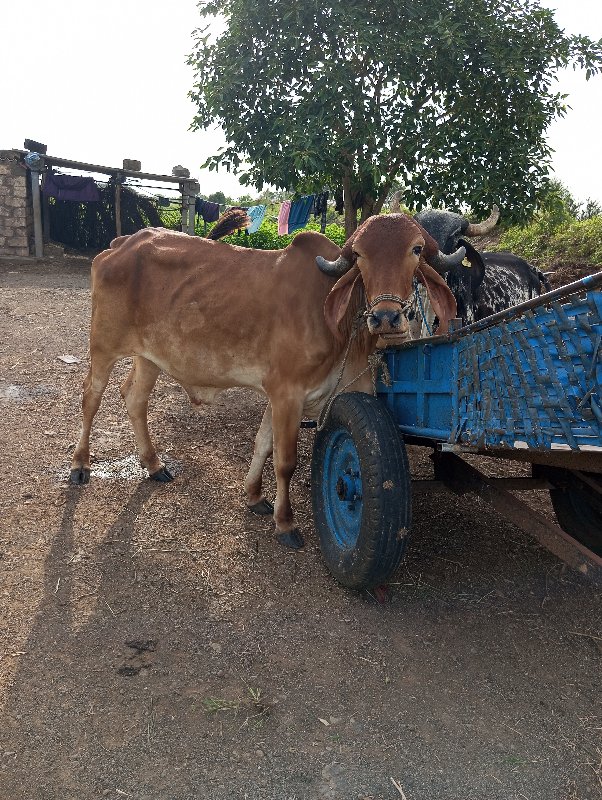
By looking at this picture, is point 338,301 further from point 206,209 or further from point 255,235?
point 255,235

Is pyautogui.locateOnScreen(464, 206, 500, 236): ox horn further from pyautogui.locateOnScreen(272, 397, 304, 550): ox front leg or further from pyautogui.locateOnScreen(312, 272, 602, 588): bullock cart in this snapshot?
→ pyautogui.locateOnScreen(272, 397, 304, 550): ox front leg

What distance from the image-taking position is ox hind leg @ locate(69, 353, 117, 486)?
4.80 meters

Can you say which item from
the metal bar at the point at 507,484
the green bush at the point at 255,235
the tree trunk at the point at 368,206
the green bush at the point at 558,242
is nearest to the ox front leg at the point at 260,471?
the metal bar at the point at 507,484

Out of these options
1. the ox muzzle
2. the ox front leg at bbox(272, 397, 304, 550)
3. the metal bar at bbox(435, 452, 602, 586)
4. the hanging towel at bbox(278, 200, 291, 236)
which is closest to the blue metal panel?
the ox muzzle

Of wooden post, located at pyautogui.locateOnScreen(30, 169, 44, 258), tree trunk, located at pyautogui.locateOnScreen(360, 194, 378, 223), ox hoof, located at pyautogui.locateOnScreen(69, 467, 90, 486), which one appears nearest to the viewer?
ox hoof, located at pyautogui.locateOnScreen(69, 467, 90, 486)

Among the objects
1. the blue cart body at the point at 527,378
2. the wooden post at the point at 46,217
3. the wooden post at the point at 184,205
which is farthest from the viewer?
the wooden post at the point at 184,205

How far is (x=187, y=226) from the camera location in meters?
17.2

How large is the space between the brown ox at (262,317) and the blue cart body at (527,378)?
0.40m

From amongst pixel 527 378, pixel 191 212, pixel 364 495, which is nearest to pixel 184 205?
pixel 191 212

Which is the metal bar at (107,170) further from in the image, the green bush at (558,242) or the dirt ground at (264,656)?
the dirt ground at (264,656)

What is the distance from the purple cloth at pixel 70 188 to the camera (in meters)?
15.4

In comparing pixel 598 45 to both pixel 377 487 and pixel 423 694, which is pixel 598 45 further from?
pixel 423 694

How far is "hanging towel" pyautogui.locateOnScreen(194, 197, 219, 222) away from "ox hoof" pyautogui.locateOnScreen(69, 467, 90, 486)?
1350 centimetres

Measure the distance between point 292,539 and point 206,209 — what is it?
47.9 ft
